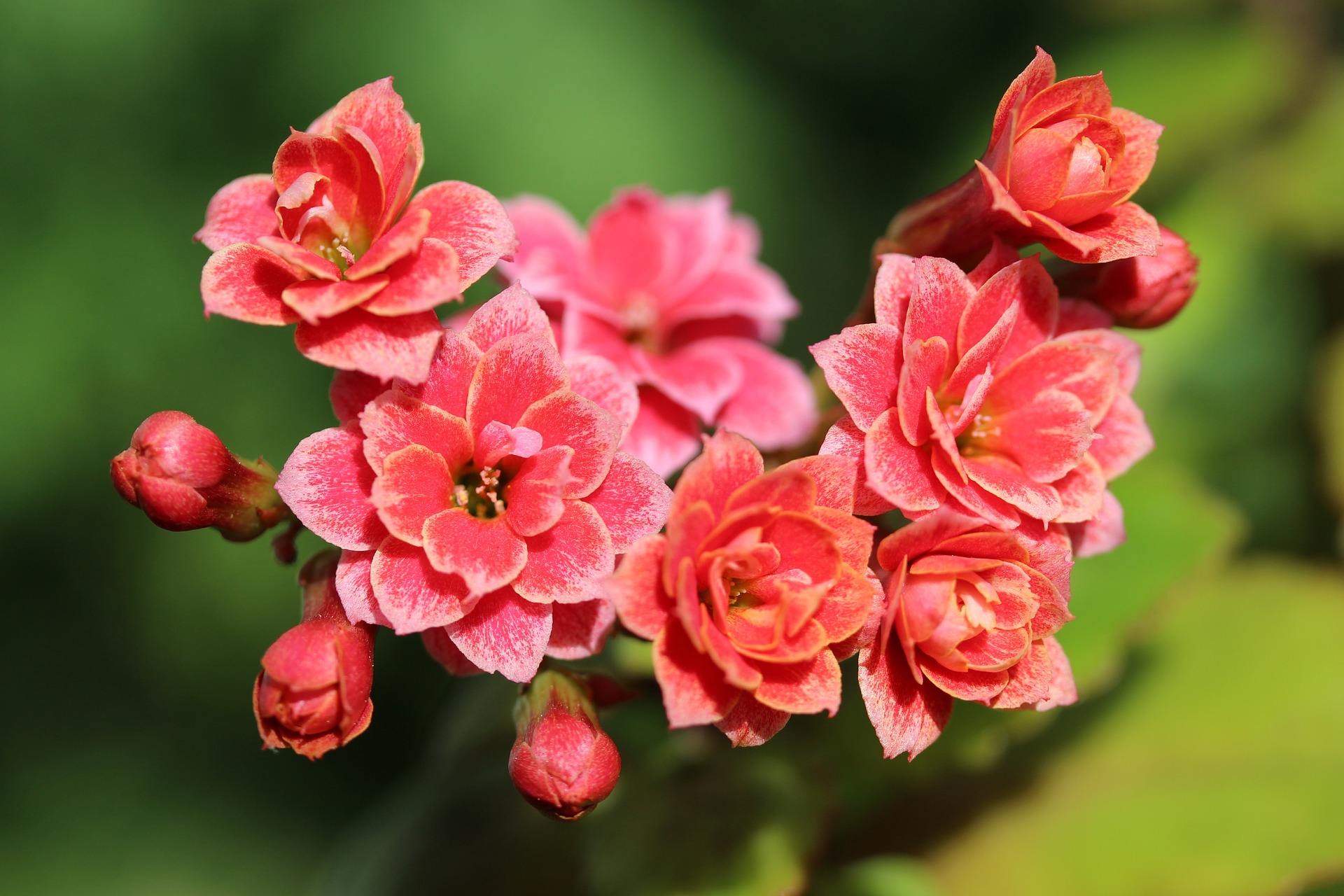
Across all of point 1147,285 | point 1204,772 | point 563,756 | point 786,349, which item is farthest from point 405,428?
point 786,349

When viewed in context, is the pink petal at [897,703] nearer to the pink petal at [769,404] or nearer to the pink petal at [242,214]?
the pink petal at [769,404]

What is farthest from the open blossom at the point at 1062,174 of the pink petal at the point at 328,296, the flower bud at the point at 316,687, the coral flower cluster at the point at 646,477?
the flower bud at the point at 316,687

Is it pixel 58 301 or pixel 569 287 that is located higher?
pixel 569 287

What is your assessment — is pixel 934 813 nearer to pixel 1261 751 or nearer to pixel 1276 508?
pixel 1261 751

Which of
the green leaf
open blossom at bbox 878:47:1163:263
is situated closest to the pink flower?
open blossom at bbox 878:47:1163:263

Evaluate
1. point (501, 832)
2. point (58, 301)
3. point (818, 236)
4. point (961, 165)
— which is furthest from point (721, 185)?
point (501, 832)

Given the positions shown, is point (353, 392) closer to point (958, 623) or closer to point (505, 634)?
point (505, 634)

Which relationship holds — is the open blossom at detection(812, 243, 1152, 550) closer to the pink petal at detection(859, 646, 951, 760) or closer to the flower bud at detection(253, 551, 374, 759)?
the pink petal at detection(859, 646, 951, 760)
